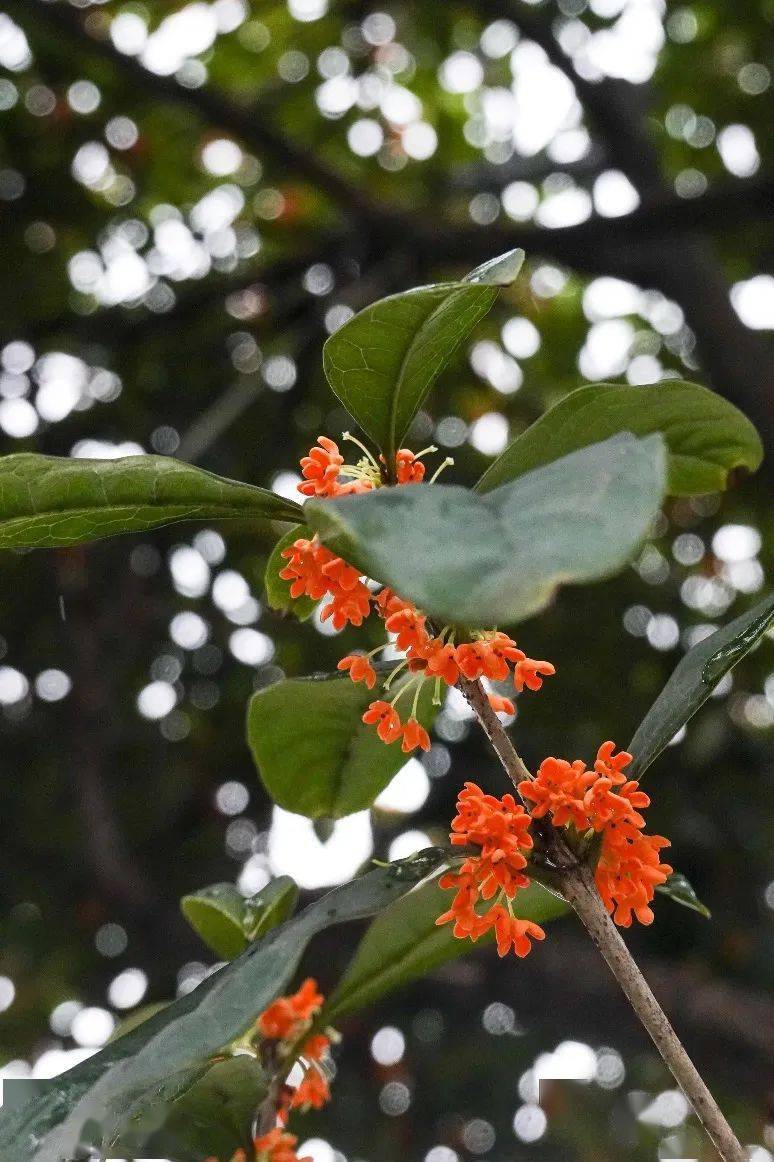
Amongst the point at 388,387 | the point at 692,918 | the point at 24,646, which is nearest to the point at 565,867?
the point at 388,387

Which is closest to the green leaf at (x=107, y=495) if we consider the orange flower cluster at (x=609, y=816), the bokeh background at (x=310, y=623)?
the orange flower cluster at (x=609, y=816)

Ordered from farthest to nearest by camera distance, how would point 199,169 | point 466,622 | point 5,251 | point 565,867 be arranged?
point 199,169
point 5,251
point 565,867
point 466,622

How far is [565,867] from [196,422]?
3026 millimetres

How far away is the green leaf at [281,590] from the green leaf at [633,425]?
156 millimetres

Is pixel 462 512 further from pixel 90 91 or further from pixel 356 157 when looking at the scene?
pixel 356 157

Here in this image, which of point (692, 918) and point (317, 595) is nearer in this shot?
point (317, 595)

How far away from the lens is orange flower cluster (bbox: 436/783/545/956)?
2.34ft

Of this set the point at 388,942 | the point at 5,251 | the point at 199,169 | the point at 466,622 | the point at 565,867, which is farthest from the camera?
the point at 199,169

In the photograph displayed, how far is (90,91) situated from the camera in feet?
12.7

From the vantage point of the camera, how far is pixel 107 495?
2.47 ft

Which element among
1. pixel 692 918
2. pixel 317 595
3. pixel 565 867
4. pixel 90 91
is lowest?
pixel 692 918

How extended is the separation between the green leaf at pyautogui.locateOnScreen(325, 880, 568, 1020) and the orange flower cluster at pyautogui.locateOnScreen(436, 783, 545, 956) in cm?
17

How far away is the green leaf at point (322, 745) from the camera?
96 centimetres

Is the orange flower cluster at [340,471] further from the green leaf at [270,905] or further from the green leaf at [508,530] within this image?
the green leaf at [270,905]
